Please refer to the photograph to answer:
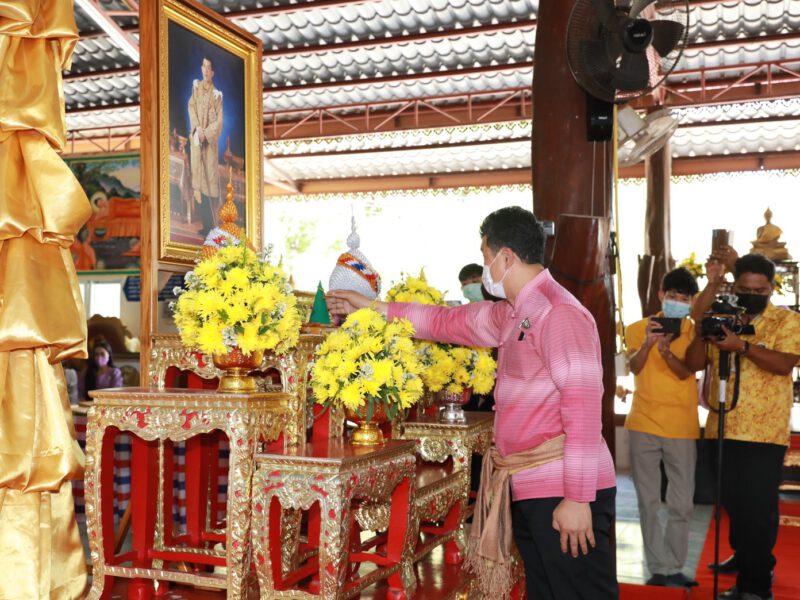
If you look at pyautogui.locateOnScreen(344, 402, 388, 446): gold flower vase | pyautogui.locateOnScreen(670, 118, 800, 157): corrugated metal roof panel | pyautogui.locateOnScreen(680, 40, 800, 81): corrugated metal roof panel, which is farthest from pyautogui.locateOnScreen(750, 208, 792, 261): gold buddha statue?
pyautogui.locateOnScreen(344, 402, 388, 446): gold flower vase

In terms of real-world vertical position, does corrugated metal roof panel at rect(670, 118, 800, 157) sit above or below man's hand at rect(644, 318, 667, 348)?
above

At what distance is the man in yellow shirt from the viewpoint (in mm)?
4379

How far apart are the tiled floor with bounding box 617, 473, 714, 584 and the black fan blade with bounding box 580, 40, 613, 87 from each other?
8.23ft

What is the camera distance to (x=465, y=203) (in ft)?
43.0

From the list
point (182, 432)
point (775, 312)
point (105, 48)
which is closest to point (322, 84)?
point (105, 48)

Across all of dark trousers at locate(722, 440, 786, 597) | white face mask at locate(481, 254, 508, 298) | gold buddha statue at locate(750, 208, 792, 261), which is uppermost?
gold buddha statue at locate(750, 208, 792, 261)

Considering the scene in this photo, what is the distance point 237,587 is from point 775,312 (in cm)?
291

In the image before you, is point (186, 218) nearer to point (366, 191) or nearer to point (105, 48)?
point (105, 48)

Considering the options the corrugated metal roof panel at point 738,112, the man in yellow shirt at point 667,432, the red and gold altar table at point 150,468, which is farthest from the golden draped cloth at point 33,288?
the corrugated metal roof panel at point 738,112

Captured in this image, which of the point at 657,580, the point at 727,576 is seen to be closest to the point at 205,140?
the point at 657,580

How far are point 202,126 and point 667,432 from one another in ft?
9.08

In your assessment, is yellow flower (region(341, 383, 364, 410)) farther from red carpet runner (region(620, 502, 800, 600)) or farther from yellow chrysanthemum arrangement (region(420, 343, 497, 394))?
red carpet runner (region(620, 502, 800, 600))

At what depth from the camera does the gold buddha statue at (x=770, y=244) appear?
7980 millimetres

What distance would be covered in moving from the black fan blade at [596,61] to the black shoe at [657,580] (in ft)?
8.03
